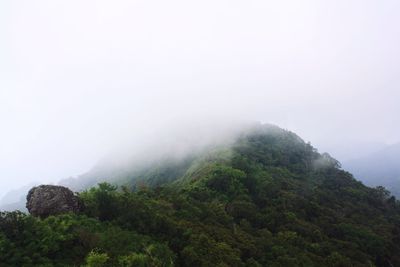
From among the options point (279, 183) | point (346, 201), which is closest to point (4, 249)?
point (279, 183)

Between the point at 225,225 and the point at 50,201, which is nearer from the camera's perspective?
the point at 50,201

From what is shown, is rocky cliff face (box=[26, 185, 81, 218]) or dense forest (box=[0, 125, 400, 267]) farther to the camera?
rocky cliff face (box=[26, 185, 81, 218])

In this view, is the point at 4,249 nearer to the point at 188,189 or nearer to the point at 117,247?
the point at 117,247

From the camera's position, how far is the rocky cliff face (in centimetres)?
6588

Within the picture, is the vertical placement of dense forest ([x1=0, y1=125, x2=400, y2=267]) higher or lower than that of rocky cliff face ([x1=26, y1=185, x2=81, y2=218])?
lower

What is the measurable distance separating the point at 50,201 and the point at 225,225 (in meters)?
35.8

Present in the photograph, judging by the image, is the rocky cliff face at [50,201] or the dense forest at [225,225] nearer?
the dense forest at [225,225]

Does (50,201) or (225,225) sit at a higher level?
→ (50,201)

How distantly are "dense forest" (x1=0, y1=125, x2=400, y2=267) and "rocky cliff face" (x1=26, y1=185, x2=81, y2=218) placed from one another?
270 centimetres

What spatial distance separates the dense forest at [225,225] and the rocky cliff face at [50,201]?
2701 millimetres

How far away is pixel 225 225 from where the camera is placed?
277 ft

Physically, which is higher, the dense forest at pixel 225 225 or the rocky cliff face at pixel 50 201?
the rocky cliff face at pixel 50 201

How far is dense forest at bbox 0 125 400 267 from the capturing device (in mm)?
53594

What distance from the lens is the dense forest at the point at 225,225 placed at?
53.6 metres
